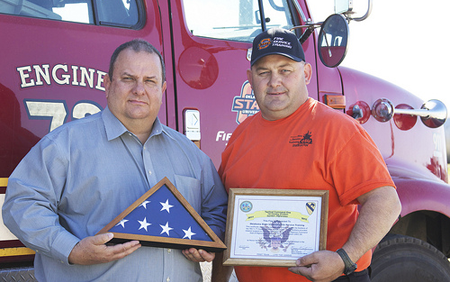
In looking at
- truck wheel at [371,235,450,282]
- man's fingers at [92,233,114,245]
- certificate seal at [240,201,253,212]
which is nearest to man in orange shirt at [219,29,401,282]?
certificate seal at [240,201,253,212]

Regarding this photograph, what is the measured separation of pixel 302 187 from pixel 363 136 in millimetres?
362

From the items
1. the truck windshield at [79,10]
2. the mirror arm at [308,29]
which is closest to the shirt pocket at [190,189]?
the truck windshield at [79,10]

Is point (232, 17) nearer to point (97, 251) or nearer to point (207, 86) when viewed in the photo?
point (207, 86)

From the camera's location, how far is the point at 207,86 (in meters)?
2.84

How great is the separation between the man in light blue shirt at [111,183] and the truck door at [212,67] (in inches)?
17.6

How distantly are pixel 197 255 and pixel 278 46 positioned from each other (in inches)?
42.7

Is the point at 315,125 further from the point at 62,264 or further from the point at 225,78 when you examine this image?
the point at 62,264

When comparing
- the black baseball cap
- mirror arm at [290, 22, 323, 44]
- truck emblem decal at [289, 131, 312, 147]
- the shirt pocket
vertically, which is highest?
mirror arm at [290, 22, 323, 44]

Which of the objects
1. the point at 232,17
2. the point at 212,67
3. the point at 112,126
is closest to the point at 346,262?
the point at 112,126

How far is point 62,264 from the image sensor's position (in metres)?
1.94

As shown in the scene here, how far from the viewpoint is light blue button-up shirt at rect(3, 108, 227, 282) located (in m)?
1.85

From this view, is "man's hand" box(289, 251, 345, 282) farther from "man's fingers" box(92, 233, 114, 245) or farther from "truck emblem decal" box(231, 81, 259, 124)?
"truck emblem decal" box(231, 81, 259, 124)

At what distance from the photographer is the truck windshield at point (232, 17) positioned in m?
2.95

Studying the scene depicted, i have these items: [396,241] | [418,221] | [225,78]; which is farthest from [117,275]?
[418,221]
